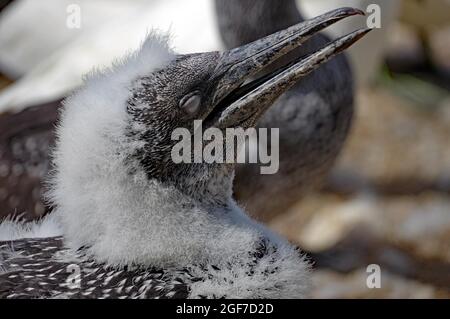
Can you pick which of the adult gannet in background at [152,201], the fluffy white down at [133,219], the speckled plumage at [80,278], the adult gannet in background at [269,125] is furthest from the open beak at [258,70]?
the adult gannet in background at [269,125]

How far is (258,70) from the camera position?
1.87m

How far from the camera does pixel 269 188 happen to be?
286cm

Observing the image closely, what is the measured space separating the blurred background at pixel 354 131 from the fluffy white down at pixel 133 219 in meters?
0.75

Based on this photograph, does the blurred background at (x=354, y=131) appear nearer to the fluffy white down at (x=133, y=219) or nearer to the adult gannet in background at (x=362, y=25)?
the adult gannet in background at (x=362, y=25)

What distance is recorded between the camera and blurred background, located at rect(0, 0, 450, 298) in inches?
124

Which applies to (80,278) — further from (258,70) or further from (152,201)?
(258,70)

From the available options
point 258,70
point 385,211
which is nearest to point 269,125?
point 258,70

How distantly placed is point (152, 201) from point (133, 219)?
0.14 ft

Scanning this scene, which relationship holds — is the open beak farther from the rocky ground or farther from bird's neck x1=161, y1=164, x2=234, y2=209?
the rocky ground

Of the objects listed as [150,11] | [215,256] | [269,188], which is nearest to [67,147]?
[215,256]

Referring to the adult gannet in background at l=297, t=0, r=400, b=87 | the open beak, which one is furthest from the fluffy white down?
the adult gannet in background at l=297, t=0, r=400, b=87

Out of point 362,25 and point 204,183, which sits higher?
point 362,25

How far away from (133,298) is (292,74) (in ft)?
1.55

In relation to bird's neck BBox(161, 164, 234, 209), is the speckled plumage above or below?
below
